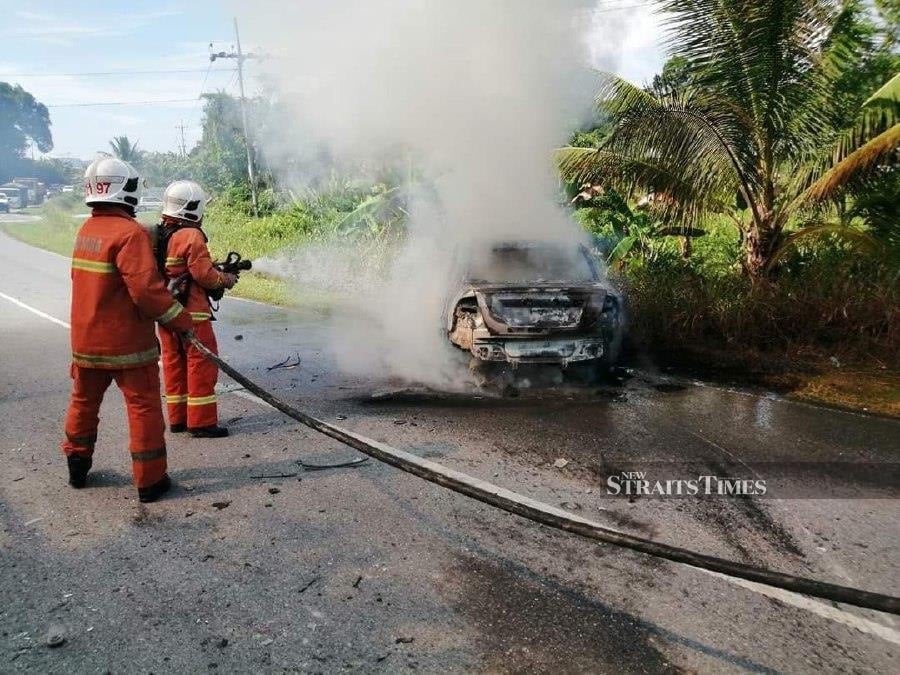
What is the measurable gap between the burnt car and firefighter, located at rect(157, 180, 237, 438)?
2.14 metres

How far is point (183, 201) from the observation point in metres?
4.93

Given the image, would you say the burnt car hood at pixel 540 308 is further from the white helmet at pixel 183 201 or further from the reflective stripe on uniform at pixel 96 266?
the reflective stripe on uniform at pixel 96 266

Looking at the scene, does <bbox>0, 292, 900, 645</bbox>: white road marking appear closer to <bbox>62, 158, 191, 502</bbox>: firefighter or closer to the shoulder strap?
<bbox>62, 158, 191, 502</bbox>: firefighter

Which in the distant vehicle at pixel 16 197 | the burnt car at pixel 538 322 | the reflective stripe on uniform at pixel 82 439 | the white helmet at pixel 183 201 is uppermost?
the distant vehicle at pixel 16 197

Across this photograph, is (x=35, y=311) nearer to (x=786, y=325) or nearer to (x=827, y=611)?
(x=786, y=325)

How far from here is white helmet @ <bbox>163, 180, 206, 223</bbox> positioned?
493cm

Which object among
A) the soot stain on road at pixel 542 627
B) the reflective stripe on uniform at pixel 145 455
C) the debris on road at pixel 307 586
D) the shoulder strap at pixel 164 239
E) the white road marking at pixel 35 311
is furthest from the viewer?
the white road marking at pixel 35 311

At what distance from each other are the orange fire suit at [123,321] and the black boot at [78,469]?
169 millimetres

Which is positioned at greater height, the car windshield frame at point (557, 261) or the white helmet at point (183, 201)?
the white helmet at point (183, 201)

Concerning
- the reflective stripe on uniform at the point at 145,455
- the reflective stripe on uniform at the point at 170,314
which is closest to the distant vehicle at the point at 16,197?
the reflective stripe on uniform at the point at 170,314

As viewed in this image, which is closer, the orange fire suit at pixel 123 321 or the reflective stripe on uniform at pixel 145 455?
the orange fire suit at pixel 123 321

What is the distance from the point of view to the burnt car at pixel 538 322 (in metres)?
5.78

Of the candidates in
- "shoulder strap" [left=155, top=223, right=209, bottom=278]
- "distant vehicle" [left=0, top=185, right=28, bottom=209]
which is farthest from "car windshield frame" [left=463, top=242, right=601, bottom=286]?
"distant vehicle" [left=0, top=185, right=28, bottom=209]

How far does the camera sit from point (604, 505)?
3.75 metres
